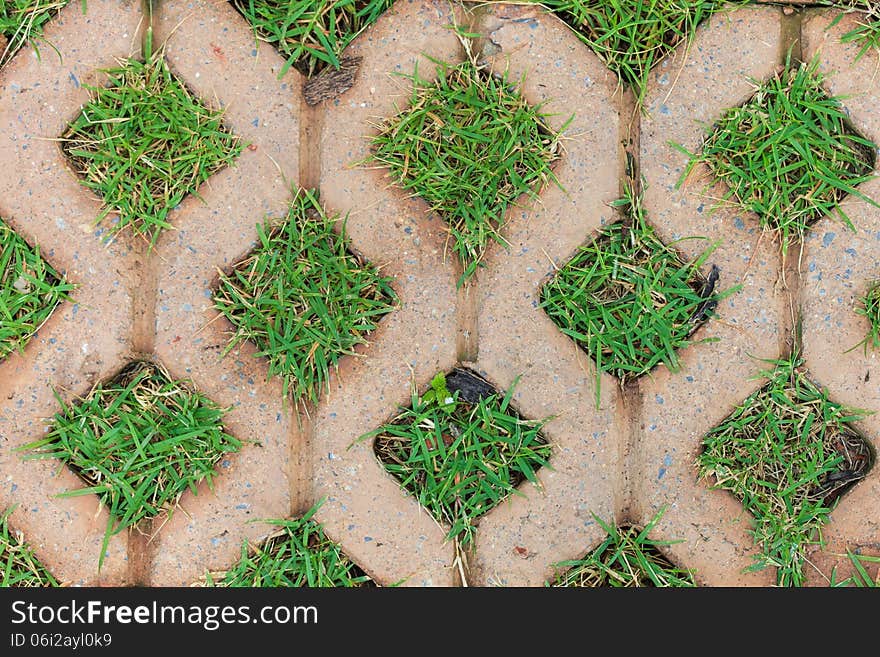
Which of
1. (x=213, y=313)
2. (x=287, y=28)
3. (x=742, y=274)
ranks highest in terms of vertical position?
(x=287, y=28)

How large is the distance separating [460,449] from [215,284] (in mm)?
510

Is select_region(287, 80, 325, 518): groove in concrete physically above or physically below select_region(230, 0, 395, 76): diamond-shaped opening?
below

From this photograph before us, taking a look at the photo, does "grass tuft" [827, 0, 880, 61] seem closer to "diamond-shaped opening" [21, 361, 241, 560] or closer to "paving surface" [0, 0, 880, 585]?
"paving surface" [0, 0, 880, 585]

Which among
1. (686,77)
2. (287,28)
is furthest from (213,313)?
(686,77)

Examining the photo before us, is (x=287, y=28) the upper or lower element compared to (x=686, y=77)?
upper

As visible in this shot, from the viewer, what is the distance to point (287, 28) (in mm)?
1351

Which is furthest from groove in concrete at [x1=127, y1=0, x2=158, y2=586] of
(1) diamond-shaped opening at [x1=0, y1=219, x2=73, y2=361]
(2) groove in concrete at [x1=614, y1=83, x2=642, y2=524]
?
(2) groove in concrete at [x1=614, y1=83, x2=642, y2=524]

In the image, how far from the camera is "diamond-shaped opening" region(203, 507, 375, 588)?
133cm

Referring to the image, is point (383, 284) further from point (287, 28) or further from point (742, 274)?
point (742, 274)

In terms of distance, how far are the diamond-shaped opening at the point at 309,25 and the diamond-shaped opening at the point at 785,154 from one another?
64cm

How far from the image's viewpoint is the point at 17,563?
132 centimetres

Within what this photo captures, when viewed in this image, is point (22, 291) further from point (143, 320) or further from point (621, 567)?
point (621, 567)

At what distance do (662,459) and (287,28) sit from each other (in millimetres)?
1001

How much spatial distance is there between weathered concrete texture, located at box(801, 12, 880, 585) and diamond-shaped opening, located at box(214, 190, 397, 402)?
0.76m
